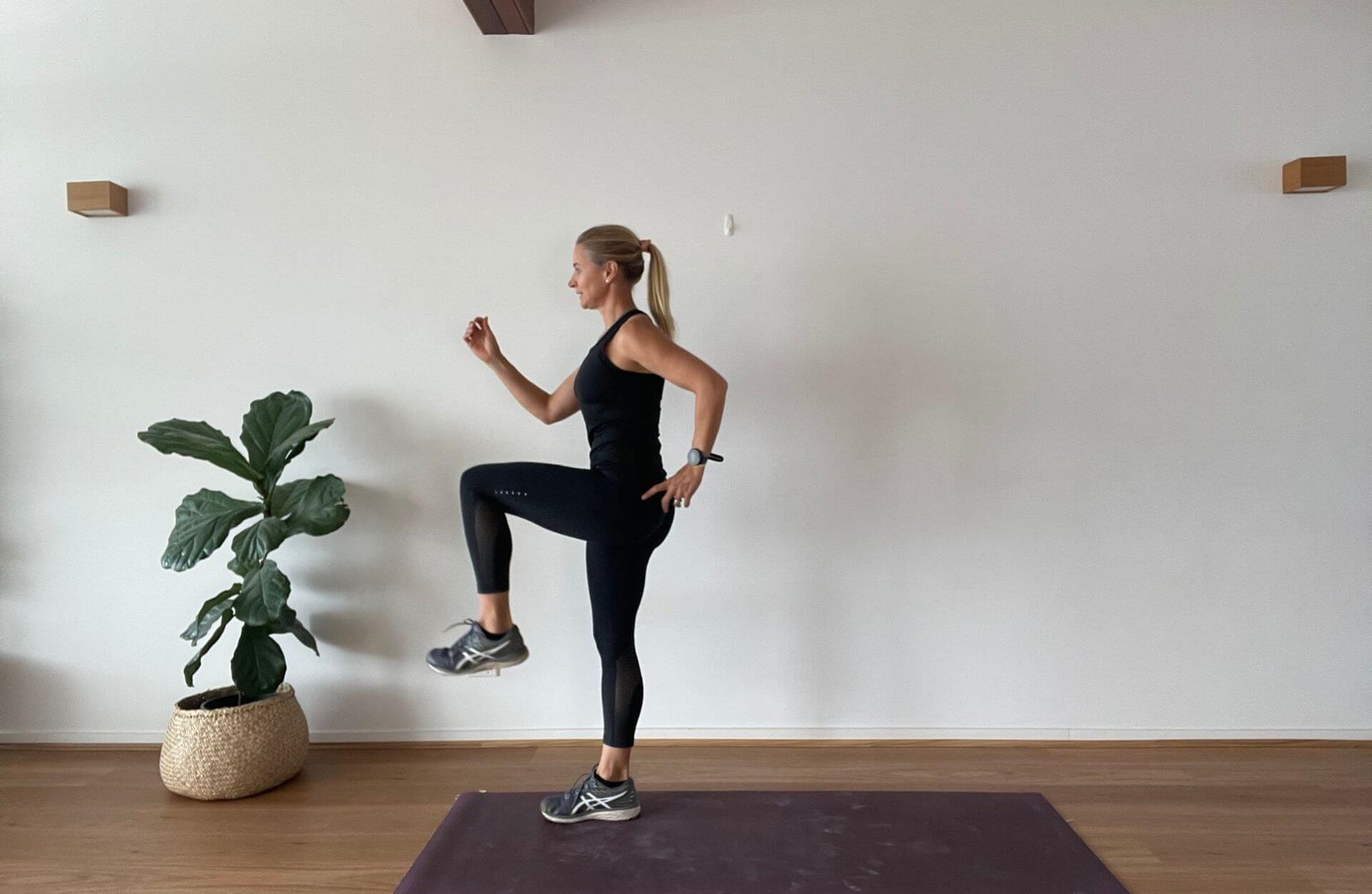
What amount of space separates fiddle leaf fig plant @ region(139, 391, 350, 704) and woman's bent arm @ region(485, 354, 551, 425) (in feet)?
1.99

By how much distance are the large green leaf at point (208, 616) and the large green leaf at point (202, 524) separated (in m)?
0.13

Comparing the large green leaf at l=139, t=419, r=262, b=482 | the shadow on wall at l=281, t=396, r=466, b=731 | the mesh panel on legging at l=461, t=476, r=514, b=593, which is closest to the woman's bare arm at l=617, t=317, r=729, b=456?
the mesh panel on legging at l=461, t=476, r=514, b=593

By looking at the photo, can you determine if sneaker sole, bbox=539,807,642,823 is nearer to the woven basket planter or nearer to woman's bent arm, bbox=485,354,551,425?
the woven basket planter

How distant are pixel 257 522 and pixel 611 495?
1.23 m

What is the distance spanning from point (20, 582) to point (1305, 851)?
13.1 feet

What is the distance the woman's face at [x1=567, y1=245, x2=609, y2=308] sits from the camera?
2.44 m

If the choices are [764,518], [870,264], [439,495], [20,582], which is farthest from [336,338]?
[870,264]

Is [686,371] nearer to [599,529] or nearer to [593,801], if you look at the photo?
[599,529]

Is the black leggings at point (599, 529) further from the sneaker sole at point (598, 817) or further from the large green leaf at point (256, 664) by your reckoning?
the large green leaf at point (256, 664)

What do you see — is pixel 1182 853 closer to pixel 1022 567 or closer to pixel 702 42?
pixel 1022 567

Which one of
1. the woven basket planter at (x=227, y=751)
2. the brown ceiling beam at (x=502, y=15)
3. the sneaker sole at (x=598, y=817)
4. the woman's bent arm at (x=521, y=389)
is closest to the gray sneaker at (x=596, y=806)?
the sneaker sole at (x=598, y=817)

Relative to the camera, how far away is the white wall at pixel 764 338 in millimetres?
3068

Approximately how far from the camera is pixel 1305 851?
7.54 ft

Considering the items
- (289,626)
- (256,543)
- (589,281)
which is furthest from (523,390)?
(289,626)
